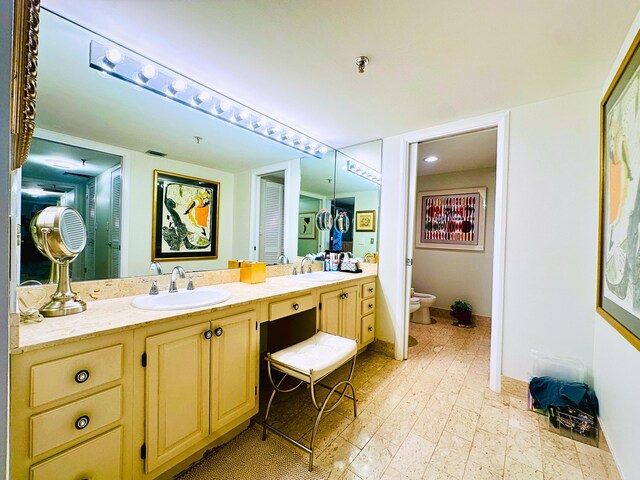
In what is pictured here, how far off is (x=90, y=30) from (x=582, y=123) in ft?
9.59

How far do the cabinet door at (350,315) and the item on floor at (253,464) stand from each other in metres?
0.96

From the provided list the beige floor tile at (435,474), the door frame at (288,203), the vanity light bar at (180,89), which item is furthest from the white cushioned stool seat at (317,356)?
the vanity light bar at (180,89)

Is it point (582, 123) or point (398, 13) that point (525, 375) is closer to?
point (582, 123)

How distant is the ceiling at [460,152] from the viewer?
261 centimetres

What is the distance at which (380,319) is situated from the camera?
8.82 feet

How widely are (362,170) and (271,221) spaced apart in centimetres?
124

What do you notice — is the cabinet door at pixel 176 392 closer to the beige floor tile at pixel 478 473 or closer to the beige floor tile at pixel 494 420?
the beige floor tile at pixel 478 473

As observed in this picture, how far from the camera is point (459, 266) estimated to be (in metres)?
3.88

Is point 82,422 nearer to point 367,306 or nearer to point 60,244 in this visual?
point 60,244

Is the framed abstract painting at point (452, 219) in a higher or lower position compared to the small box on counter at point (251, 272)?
higher

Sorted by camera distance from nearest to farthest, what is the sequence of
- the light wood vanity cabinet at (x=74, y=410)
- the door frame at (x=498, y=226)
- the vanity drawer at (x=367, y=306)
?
the light wood vanity cabinet at (x=74, y=410) → the door frame at (x=498, y=226) → the vanity drawer at (x=367, y=306)

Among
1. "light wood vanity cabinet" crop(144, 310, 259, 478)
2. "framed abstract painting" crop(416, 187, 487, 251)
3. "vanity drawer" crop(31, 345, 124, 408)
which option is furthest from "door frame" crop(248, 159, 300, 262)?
"framed abstract painting" crop(416, 187, 487, 251)

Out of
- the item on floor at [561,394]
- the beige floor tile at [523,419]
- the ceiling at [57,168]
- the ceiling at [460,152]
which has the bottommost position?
the beige floor tile at [523,419]

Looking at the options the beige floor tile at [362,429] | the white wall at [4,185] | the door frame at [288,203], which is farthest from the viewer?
the door frame at [288,203]
